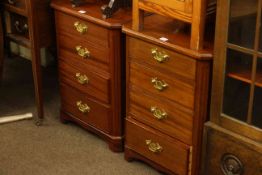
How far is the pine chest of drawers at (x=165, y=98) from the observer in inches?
77.9

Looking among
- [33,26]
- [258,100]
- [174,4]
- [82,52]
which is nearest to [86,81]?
[82,52]

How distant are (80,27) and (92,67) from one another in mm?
204

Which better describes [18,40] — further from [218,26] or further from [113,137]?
[218,26]

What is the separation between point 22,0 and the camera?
2549 millimetres

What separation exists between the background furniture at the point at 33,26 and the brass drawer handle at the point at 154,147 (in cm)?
73

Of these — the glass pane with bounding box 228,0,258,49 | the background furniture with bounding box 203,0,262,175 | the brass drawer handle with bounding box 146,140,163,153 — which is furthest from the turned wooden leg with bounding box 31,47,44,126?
the glass pane with bounding box 228,0,258,49

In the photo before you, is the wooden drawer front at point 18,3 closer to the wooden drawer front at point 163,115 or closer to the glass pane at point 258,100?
the wooden drawer front at point 163,115

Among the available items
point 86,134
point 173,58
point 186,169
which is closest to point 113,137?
point 86,134

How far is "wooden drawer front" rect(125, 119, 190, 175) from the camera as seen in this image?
2.15 m

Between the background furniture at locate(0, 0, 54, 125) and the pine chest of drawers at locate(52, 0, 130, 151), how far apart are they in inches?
3.8

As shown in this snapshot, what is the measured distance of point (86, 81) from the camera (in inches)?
98.2

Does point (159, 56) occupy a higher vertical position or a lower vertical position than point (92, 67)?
higher

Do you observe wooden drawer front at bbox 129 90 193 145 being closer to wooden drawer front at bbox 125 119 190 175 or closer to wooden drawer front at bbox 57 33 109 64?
wooden drawer front at bbox 125 119 190 175

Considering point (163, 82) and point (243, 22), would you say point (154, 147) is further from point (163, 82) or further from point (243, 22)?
point (243, 22)
